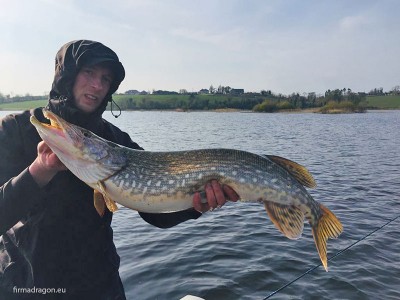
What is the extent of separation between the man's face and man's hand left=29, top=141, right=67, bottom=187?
0.82m

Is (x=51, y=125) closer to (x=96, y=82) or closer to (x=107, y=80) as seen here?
(x=96, y=82)

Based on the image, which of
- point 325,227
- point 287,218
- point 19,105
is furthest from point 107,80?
point 19,105

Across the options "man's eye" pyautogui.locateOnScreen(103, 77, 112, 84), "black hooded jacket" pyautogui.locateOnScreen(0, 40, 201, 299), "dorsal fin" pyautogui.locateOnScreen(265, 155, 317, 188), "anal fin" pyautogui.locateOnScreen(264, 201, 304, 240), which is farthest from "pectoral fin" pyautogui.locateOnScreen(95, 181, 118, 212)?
"dorsal fin" pyautogui.locateOnScreen(265, 155, 317, 188)

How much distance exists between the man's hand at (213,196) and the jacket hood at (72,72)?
1.29 m

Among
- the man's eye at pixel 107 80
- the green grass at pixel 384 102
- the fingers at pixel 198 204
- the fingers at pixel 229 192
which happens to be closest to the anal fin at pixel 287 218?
the fingers at pixel 229 192

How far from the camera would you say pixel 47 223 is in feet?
9.19

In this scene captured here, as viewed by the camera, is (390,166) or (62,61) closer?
(62,61)

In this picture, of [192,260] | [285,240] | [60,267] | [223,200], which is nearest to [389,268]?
[285,240]

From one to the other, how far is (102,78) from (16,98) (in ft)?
375

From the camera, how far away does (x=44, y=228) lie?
9.14 ft

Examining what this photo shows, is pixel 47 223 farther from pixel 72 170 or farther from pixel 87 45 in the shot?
pixel 87 45

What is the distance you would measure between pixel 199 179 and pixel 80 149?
1122 millimetres

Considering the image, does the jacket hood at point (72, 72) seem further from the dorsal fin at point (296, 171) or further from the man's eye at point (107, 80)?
the dorsal fin at point (296, 171)

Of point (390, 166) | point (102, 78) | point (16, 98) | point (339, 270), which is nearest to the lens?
point (102, 78)
